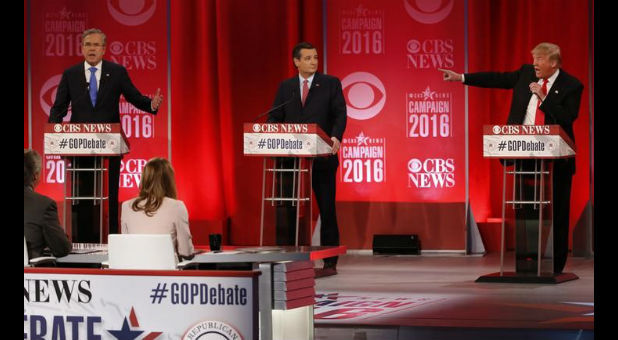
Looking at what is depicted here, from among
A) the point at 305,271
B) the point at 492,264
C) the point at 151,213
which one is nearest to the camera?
the point at 305,271

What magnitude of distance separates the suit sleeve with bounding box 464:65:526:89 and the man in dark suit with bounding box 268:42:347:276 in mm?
967

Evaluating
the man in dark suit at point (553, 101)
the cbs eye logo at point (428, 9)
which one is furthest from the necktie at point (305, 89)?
the cbs eye logo at point (428, 9)

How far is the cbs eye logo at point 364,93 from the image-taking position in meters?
10.2

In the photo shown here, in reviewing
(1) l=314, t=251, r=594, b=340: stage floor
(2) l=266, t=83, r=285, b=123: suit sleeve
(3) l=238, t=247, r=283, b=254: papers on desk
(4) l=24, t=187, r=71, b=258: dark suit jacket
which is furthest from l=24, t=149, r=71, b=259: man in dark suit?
(2) l=266, t=83, r=285, b=123: suit sleeve

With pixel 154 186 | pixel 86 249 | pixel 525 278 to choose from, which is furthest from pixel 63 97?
pixel 525 278

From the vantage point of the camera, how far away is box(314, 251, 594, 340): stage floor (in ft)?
18.9

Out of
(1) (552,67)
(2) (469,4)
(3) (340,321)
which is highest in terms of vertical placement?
(2) (469,4)

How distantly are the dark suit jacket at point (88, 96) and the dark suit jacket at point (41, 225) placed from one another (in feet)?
9.75

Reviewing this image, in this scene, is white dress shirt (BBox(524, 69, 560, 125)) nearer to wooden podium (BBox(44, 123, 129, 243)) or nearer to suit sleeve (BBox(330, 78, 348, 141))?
suit sleeve (BBox(330, 78, 348, 141))

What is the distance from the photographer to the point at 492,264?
9.15 meters

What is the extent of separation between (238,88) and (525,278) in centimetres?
403
